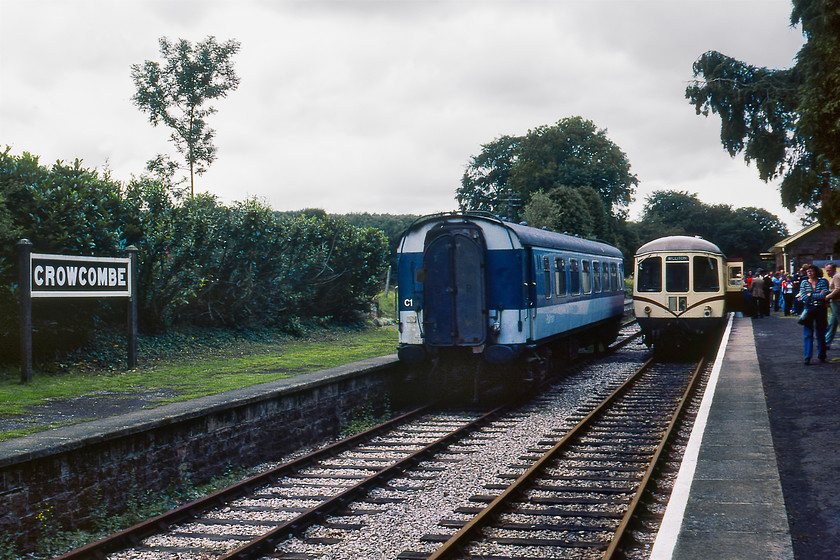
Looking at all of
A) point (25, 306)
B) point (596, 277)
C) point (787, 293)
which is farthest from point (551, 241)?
point (787, 293)

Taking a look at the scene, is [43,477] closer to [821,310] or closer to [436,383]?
[436,383]

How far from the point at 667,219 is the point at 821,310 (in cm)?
8868

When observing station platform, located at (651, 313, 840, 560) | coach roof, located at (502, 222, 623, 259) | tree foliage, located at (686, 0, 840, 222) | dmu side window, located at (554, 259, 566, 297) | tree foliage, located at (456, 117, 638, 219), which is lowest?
station platform, located at (651, 313, 840, 560)

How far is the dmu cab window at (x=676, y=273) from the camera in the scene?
18.9 meters

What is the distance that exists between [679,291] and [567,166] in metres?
41.9

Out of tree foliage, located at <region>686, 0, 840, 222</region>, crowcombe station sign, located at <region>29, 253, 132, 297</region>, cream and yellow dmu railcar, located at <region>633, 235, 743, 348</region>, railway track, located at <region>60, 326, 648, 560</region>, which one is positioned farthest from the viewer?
tree foliage, located at <region>686, 0, 840, 222</region>

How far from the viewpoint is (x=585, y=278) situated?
17.5 metres

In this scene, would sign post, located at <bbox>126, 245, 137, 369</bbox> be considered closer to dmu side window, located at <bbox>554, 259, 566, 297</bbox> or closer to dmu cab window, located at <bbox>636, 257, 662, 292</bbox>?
dmu side window, located at <bbox>554, 259, 566, 297</bbox>

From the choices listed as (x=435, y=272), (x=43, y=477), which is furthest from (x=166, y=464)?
(x=435, y=272)

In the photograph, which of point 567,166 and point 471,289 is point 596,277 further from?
point 567,166

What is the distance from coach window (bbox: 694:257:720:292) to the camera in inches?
741

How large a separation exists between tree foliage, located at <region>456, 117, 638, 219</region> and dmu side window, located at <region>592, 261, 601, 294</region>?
37721mm

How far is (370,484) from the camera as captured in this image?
7734 millimetres

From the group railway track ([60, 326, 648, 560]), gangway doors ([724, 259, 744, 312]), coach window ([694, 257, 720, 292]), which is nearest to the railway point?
railway track ([60, 326, 648, 560])
